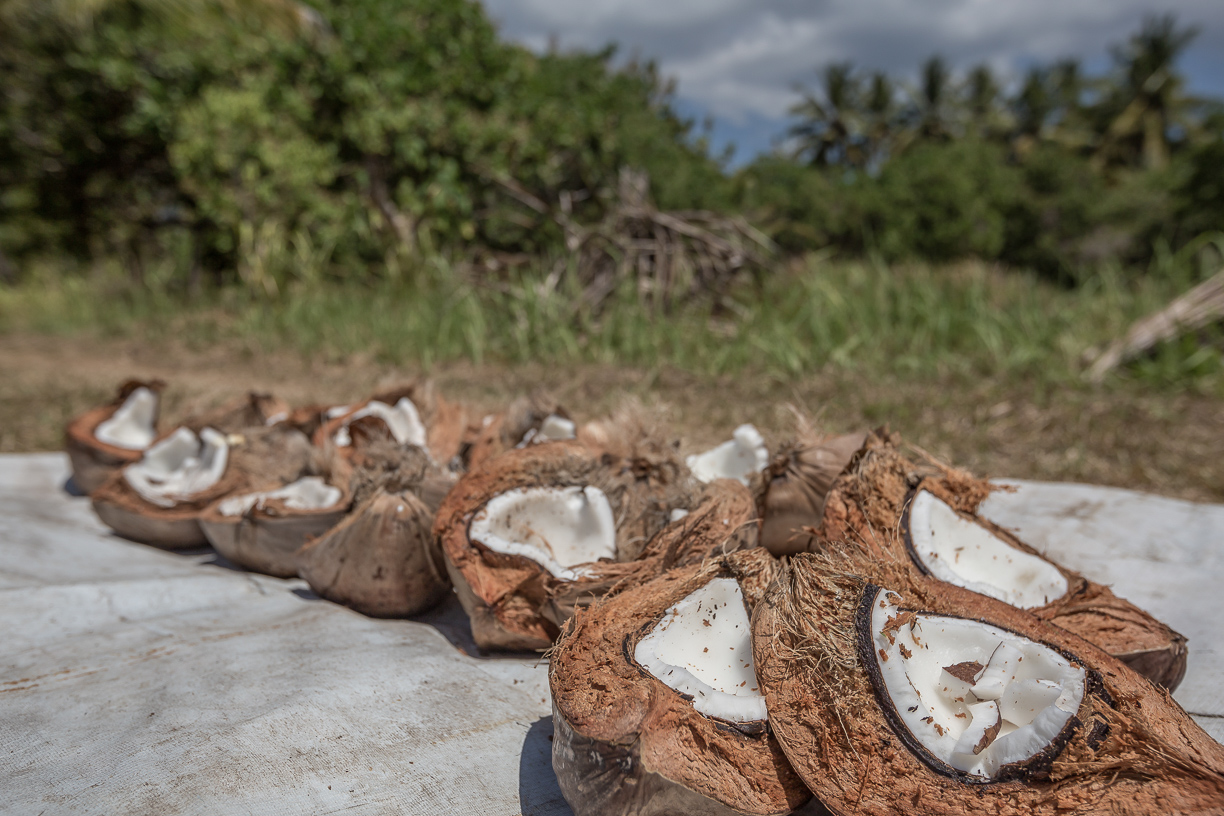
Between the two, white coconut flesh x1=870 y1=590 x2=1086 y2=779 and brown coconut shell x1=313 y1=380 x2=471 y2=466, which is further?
brown coconut shell x1=313 y1=380 x2=471 y2=466

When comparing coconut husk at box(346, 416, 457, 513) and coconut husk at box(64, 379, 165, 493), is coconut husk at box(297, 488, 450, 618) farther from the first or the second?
coconut husk at box(64, 379, 165, 493)

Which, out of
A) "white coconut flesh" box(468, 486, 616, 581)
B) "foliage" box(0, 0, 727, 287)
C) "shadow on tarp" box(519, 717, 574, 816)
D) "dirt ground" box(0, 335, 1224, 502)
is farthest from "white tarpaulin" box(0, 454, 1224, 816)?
"foliage" box(0, 0, 727, 287)

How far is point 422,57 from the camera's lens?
7074 millimetres

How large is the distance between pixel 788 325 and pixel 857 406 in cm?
116

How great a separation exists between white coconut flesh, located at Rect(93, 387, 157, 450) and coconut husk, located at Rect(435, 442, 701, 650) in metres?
2.02

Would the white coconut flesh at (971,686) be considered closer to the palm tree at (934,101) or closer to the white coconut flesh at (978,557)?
the white coconut flesh at (978,557)

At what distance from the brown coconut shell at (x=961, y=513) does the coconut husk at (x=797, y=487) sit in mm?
113

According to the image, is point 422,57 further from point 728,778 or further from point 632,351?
point 728,778

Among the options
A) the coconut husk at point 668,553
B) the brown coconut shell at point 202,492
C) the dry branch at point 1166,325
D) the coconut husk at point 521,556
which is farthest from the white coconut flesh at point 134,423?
the dry branch at point 1166,325

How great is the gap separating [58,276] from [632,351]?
8.59m

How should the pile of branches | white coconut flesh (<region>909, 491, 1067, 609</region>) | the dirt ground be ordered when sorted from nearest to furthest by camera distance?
white coconut flesh (<region>909, 491, 1067, 609</region>), the dirt ground, the pile of branches

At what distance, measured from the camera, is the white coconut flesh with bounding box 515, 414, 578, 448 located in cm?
228

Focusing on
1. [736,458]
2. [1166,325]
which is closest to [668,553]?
[736,458]

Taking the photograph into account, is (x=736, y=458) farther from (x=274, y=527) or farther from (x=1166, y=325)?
(x=1166, y=325)
